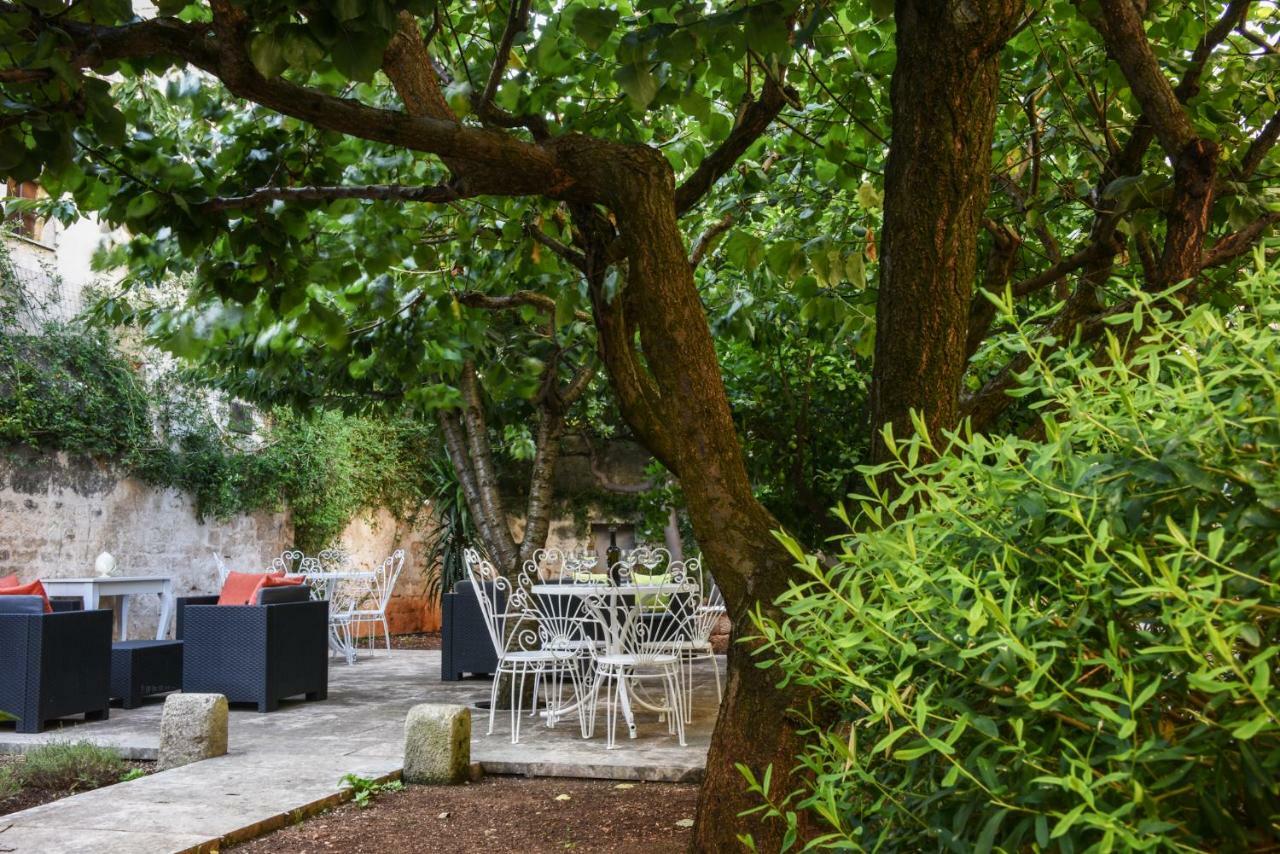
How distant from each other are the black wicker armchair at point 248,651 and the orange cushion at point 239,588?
1.92 ft

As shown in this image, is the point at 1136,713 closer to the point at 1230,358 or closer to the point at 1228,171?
the point at 1230,358

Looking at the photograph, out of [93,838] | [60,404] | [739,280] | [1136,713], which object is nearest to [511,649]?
[739,280]

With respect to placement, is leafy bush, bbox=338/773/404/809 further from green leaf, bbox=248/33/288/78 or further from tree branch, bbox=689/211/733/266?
green leaf, bbox=248/33/288/78

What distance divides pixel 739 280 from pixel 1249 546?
18.9 feet

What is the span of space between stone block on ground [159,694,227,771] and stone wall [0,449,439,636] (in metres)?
4.92

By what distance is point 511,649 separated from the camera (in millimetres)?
7297

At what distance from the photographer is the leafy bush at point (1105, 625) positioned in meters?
0.83

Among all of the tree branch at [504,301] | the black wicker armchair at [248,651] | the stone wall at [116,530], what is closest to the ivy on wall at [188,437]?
the stone wall at [116,530]

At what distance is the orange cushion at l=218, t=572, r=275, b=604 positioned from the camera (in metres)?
8.13

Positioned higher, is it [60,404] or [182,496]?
[60,404]

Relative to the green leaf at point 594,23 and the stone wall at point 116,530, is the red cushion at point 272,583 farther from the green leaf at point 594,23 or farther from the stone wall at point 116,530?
the green leaf at point 594,23

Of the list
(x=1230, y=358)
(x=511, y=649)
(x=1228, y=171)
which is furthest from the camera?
(x=511, y=649)

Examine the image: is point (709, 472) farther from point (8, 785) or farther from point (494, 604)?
point (8, 785)

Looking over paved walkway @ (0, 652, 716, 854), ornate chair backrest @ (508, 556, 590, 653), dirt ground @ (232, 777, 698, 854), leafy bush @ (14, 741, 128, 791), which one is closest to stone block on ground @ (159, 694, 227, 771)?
paved walkway @ (0, 652, 716, 854)
